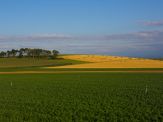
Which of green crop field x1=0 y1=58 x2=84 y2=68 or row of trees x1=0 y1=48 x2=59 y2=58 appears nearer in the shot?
green crop field x1=0 y1=58 x2=84 y2=68

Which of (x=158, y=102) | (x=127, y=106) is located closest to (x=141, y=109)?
(x=127, y=106)

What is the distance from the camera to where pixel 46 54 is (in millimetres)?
142125

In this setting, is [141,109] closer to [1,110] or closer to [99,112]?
[99,112]

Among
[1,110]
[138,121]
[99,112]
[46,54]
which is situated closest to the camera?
[138,121]

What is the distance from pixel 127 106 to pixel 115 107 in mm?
904

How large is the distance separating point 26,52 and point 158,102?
130 metres

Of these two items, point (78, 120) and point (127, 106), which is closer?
point (78, 120)

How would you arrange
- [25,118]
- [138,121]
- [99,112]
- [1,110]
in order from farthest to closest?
[1,110] → [99,112] → [25,118] → [138,121]

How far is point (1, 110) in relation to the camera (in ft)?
64.1

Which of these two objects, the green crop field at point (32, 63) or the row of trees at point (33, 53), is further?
the row of trees at point (33, 53)

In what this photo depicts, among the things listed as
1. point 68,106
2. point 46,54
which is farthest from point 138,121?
point 46,54

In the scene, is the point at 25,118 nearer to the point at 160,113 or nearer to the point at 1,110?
the point at 1,110

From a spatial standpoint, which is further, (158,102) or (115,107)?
(158,102)

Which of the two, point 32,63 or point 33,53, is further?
point 33,53
